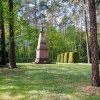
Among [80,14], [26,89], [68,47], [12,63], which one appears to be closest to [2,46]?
[12,63]

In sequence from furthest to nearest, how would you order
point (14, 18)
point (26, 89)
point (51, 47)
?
point (51, 47) → point (14, 18) → point (26, 89)

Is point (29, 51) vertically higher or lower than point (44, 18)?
lower

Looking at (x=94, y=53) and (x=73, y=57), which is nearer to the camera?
(x=94, y=53)

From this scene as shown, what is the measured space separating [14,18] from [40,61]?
32.7 ft

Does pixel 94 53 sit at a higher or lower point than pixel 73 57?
higher

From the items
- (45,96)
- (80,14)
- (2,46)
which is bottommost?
(45,96)

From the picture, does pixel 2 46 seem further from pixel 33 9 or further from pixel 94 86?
pixel 33 9

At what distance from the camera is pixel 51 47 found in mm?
37625

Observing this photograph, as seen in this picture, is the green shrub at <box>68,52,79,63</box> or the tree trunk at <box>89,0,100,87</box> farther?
the green shrub at <box>68,52,79,63</box>

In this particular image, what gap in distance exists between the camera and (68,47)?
40.2 metres

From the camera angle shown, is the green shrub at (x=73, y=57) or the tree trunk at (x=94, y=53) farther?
the green shrub at (x=73, y=57)

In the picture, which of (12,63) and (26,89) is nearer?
(26,89)

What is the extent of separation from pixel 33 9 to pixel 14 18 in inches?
955

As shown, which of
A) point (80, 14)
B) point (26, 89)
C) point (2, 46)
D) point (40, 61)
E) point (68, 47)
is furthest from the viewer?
point (68, 47)
